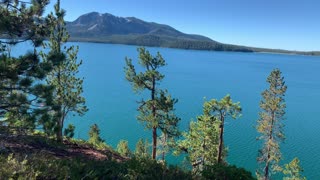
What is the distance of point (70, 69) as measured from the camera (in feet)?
58.1

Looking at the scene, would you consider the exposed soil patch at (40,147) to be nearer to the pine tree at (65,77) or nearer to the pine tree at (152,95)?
the pine tree at (65,77)

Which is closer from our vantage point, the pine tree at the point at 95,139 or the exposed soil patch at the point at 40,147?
the exposed soil patch at the point at 40,147

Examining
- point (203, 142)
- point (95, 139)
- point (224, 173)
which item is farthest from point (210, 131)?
point (95, 139)

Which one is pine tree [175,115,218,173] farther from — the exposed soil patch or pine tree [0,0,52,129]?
pine tree [0,0,52,129]

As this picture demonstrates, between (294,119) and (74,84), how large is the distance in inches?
1986

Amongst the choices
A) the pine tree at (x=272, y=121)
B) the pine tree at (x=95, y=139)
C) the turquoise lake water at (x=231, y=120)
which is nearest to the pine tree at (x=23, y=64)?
the pine tree at (x=95, y=139)

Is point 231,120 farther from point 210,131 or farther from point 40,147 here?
point 40,147

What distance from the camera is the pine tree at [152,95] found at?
21.8 m

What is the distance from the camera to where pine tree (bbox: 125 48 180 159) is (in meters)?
21.8

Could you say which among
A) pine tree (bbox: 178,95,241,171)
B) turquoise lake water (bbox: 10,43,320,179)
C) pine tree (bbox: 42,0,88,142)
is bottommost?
turquoise lake water (bbox: 10,43,320,179)

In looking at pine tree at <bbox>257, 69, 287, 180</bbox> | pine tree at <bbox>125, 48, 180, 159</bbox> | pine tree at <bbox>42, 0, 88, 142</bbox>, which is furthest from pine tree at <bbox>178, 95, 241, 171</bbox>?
pine tree at <bbox>42, 0, 88, 142</bbox>

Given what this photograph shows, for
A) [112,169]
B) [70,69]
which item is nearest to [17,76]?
[112,169]

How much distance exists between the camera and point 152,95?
22062 millimetres

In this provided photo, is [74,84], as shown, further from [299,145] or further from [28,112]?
[299,145]
